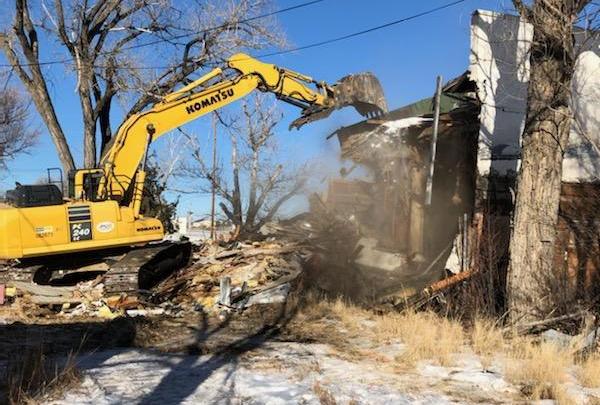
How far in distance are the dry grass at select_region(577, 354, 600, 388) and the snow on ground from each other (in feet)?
2.70

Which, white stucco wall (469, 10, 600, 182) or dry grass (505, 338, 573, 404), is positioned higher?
white stucco wall (469, 10, 600, 182)

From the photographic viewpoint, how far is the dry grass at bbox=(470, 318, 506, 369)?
7477mm

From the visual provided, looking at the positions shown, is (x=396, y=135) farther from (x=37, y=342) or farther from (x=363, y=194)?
(x=37, y=342)

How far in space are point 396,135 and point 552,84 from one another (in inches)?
245

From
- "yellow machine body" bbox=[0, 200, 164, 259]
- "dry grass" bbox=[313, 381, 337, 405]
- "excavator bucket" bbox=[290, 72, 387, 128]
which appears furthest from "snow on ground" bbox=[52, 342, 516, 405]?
"excavator bucket" bbox=[290, 72, 387, 128]

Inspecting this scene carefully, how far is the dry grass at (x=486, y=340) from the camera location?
748 cm

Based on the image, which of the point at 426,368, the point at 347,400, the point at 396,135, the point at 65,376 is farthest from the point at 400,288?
the point at 65,376

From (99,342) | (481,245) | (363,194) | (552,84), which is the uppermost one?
(552,84)

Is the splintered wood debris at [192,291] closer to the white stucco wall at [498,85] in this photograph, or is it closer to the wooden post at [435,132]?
the wooden post at [435,132]

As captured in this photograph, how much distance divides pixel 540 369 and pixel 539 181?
9.81 feet

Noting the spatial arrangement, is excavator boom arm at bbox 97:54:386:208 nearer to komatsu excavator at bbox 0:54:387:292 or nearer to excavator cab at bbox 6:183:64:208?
komatsu excavator at bbox 0:54:387:292

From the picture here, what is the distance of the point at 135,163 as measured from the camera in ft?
39.4

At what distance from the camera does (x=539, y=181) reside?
8.25m

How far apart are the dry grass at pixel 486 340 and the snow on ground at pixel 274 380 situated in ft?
0.91
